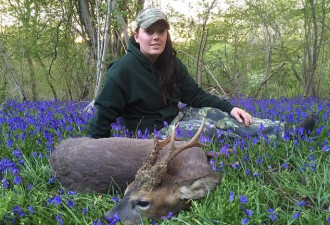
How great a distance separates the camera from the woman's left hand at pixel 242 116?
3973 millimetres

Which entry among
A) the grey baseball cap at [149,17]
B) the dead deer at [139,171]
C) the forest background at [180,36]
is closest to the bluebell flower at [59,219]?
the dead deer at [139,171]

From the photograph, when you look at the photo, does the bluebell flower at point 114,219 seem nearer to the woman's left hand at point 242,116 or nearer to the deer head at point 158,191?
the deer head at point 158,191

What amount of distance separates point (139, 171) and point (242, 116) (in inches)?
78.9

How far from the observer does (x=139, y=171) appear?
97.5 inches

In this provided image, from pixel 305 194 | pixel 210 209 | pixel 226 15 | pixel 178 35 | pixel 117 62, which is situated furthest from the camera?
pixel 178 35

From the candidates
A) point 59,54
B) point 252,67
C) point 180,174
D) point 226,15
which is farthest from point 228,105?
point 252,67

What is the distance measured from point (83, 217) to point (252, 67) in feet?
46.9

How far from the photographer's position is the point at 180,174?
263 centimetres

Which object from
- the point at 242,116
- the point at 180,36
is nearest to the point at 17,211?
the point at 242,116

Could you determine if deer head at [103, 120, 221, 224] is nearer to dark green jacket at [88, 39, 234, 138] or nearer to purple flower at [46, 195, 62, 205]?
purple flower at [46, 195, 62, 205]

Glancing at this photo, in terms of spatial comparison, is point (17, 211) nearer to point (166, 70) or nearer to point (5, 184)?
point (5, 184)

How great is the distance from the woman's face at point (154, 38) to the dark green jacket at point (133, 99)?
0.56 ft

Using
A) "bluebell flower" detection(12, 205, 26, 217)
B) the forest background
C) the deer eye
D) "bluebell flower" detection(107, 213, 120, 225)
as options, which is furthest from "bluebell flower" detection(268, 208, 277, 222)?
the forest background

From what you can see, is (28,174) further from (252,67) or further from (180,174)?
(252,67)
